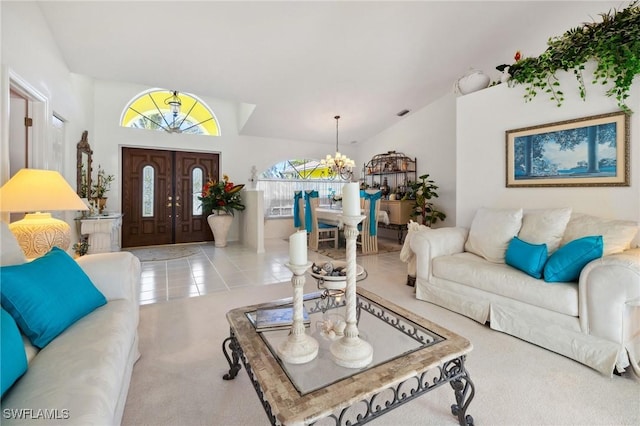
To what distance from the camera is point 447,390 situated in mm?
1607

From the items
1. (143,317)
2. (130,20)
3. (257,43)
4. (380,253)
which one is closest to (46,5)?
(130,20)

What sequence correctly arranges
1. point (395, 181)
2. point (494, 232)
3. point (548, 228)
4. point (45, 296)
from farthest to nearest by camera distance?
point (395, 181) < point (494, 232) < point (548, 228) < point (45, 296)

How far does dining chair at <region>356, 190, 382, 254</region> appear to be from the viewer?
5.04 metres

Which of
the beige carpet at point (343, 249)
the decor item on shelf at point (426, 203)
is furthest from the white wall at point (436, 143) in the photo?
the beige carpet at point (343, 249)

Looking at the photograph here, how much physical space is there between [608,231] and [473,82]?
7.09 ft

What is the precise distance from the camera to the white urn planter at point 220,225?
5844 millimetres

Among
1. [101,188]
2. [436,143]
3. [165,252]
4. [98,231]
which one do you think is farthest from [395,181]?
[101,188]

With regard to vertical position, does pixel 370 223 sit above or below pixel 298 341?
above

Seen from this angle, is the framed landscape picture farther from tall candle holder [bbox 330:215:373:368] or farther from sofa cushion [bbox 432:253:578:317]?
tall candle holder [bbox 330:215:373:368]

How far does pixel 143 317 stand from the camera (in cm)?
256

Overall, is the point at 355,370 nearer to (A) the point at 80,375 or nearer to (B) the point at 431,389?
(B) the point at 431,389

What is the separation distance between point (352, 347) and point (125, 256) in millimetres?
1593

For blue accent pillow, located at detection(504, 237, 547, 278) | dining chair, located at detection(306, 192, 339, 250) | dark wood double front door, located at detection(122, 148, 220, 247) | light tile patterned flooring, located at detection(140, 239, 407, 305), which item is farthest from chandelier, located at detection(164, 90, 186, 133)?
blue accent pillow, located at detection(504, 237, 547, 278)

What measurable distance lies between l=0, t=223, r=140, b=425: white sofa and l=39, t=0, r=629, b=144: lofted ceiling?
110 inches
